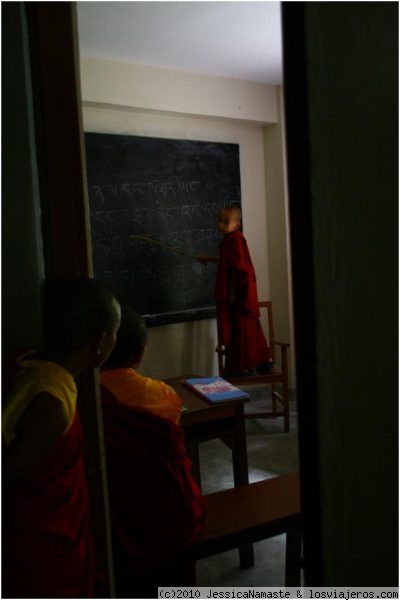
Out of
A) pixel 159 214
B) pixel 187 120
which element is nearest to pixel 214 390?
pixel 159 214

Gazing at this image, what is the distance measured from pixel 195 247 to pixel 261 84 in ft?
4.75

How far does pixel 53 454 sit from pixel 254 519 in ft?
3.09

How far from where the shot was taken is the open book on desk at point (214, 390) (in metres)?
2.15

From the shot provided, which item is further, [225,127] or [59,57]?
[225,127]

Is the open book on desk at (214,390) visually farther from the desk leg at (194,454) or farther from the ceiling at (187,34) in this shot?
the ceiling at (187,34)

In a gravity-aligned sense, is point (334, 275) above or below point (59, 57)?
below

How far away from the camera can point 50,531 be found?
0.79 metres

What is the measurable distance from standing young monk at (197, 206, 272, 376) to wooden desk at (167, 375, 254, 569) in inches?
58.5

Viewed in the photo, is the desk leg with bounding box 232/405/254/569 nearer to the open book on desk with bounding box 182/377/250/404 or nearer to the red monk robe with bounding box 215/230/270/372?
the open book on desk with bounding box 182/377/250/404

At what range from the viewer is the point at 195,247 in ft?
13.4

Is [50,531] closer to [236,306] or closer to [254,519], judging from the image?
[254,519]

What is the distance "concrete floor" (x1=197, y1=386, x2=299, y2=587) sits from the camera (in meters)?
2.11

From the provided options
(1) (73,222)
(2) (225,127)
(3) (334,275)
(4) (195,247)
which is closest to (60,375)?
(1) (73,222)

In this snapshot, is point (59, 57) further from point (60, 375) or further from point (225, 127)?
point (225, 127)
